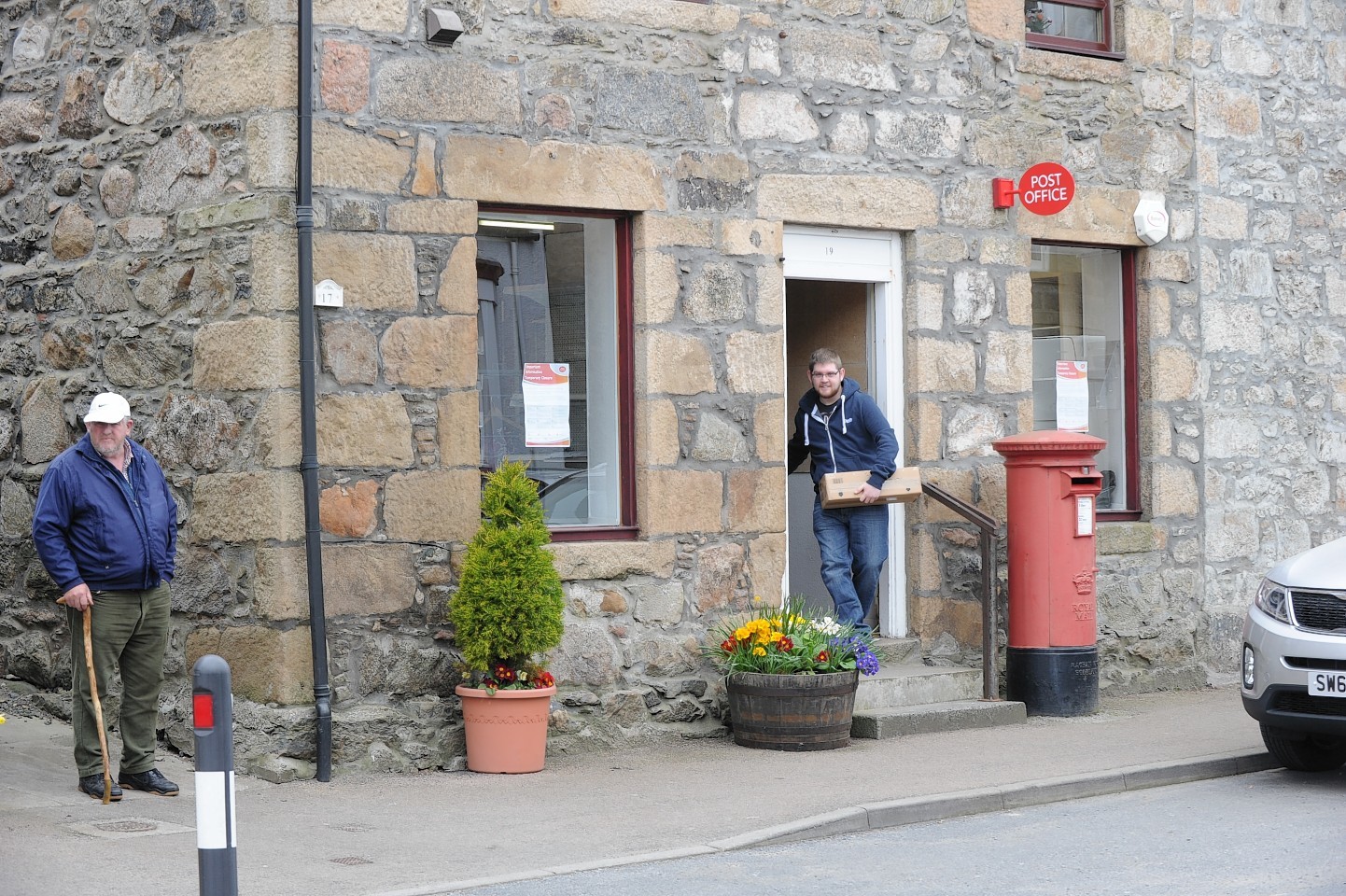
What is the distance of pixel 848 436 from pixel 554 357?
1.79 meters

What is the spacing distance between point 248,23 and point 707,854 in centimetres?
459

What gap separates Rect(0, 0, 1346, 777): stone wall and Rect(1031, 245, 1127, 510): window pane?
194 mm

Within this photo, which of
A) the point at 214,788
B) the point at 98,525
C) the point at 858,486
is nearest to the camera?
the point at 214,788

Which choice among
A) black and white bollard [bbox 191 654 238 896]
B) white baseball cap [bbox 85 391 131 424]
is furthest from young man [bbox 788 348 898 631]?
black and white bollard [bbox 191 654 238 896]

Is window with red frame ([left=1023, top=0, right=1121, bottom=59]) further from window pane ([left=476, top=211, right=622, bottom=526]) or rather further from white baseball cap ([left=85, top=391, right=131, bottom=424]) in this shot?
white baseball cap ([left=85, top=391, right=131, bottom=424])

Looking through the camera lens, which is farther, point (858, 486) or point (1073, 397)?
point (1073, 397)

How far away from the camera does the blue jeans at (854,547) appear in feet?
32.4

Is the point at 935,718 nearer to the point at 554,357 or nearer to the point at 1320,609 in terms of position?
the point at 1320,609

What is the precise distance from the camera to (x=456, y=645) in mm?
8758

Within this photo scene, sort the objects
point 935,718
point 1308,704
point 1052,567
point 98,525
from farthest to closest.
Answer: point 1052,567, point 935,718, point 1308,704, point 98,525

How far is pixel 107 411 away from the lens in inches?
298

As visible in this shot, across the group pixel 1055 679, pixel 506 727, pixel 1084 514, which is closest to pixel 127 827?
pixel 506 727

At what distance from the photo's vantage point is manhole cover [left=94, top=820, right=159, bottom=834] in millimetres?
7031

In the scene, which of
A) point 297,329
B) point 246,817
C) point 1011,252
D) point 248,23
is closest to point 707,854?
point 246,817
